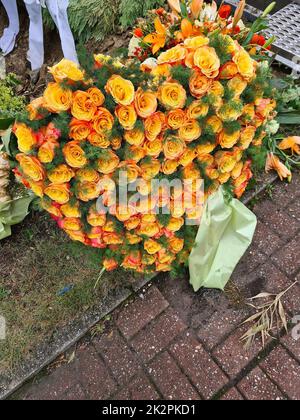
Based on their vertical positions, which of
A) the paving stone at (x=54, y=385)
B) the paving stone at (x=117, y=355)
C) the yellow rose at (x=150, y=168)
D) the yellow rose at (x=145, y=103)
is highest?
the yellow rose at (x=145, y=103)

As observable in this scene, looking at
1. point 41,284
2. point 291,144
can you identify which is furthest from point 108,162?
point 291,144

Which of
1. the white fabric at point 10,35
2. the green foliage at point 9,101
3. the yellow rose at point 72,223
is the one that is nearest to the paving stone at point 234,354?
the yellow rose at point 72,223

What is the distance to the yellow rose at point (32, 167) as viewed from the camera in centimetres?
192

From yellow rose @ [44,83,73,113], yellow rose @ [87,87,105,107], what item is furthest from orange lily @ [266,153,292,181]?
yellow rose @ [44,83,73,113]

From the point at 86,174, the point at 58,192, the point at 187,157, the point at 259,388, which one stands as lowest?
the point at 259,388

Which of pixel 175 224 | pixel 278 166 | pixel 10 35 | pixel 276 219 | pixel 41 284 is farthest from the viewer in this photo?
pixel 10 35

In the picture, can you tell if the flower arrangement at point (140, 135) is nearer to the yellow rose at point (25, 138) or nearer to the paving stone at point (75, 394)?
the yellow rose at point (25, 138)

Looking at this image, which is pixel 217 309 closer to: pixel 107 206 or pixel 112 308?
pixel 112 308

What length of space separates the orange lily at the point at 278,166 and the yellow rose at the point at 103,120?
4.92 feet

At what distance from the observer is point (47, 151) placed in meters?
1.88

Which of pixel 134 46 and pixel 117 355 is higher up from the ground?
pixel 134 46

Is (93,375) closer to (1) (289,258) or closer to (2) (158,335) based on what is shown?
(2) (158,335)

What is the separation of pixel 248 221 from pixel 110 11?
7.27ft

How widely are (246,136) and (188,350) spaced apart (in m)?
1.19
